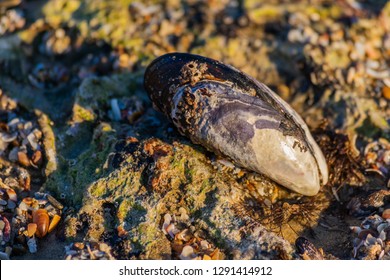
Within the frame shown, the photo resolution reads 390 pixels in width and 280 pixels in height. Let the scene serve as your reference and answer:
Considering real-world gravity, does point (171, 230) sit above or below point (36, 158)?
below

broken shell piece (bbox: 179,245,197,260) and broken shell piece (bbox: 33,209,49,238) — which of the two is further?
broken shell piece (bbox: 33,209,49,238)

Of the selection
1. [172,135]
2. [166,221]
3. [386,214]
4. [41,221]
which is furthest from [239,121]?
[41,221]

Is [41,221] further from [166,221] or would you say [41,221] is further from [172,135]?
[172,135]

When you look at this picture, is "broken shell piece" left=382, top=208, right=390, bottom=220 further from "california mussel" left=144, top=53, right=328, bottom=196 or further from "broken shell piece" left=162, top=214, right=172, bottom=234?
"broken shell piece" left=162, top=214, right=172, bottom=234

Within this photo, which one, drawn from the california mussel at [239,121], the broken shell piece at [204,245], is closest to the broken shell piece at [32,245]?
the broken shell piece at [204,245]

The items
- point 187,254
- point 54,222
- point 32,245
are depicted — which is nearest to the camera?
point 187,254

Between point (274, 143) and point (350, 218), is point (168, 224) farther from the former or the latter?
point (350, 218)

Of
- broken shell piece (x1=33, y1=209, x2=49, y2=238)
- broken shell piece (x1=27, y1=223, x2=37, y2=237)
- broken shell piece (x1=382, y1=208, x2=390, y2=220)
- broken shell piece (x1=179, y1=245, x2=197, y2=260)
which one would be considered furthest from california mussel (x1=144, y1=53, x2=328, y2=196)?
broken shell piece (x1=27, y1=223, x2=37, y2=237)

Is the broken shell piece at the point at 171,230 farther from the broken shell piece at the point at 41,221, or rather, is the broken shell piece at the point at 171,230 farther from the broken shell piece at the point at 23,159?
the broken shell piece at the point at 23,159
